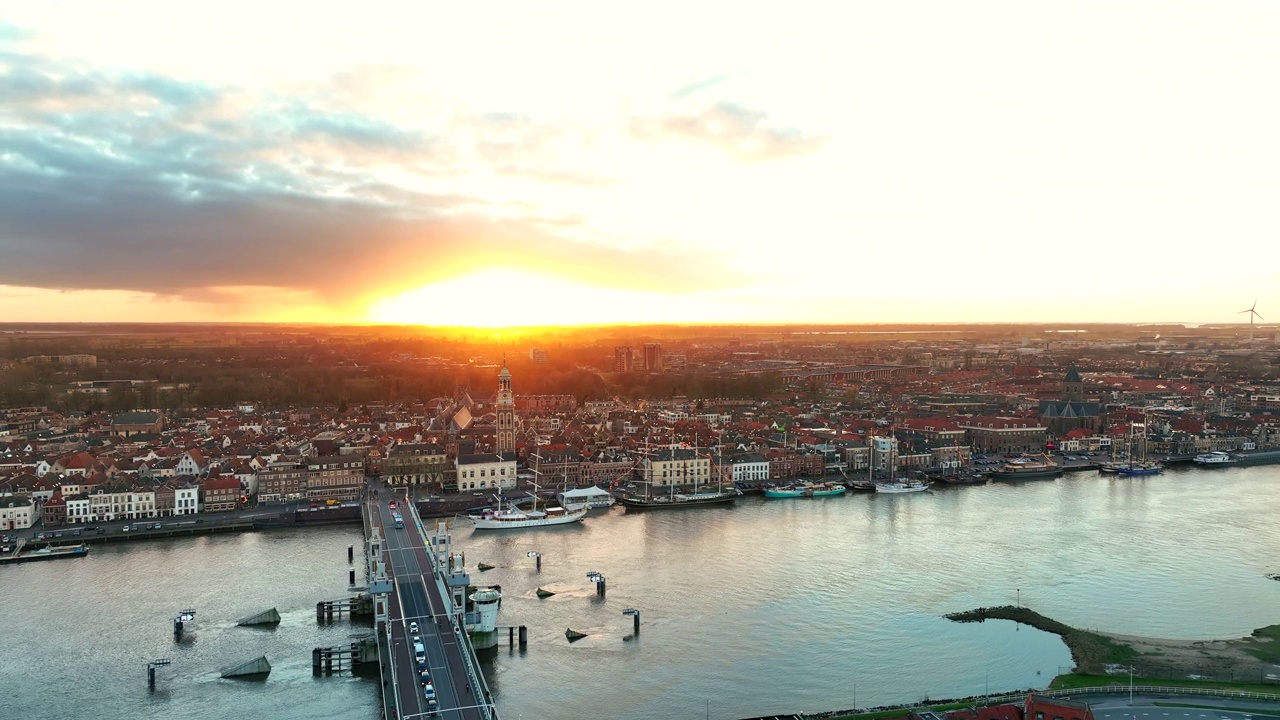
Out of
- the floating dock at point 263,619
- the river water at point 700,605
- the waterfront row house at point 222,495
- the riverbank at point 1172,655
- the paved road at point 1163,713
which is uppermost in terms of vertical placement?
the waterfront row house at point 222,495

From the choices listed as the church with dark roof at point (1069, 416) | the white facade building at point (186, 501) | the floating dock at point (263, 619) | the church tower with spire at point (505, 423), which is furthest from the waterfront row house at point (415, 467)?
the church with dark roof at point (1069, 416)

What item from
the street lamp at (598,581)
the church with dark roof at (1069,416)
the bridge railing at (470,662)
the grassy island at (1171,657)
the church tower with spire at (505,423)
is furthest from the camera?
the church with dark roof at (1069,416)

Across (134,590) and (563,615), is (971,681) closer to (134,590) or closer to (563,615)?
(563,615)

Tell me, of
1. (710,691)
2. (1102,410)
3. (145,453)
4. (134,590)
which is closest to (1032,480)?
(1102,410)

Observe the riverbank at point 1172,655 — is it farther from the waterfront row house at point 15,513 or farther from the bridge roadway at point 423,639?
the waterfront row house at point 15,513

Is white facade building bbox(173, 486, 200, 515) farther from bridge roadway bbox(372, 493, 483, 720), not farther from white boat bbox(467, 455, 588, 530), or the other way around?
bridge roadway bbox(372, 493, 483, 720)

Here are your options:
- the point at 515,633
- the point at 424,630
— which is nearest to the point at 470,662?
the point at 424,630
